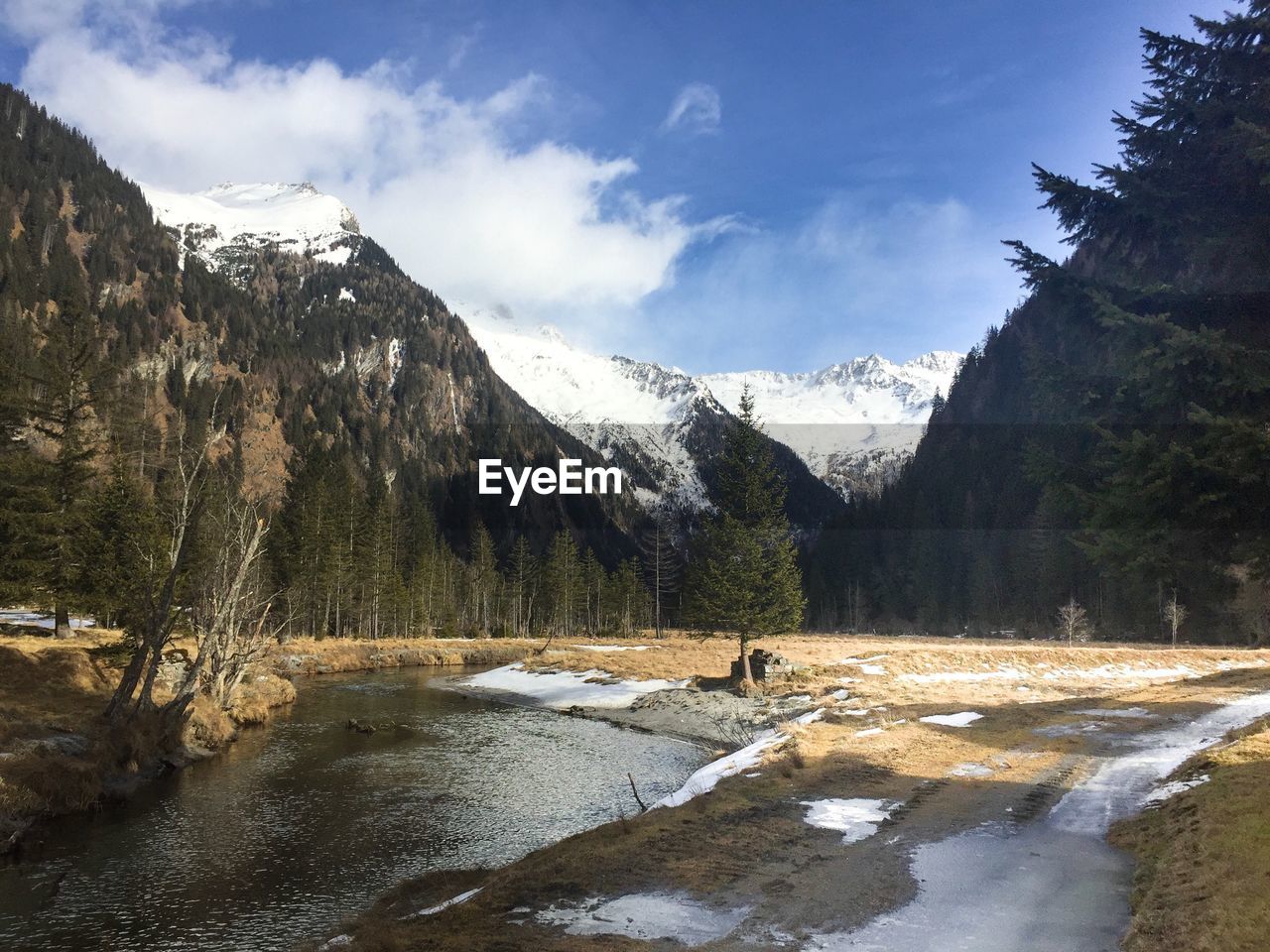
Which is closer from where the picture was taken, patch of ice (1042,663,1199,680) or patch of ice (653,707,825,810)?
patch of ice (653,707,825,810)

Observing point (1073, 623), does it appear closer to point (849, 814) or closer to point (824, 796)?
point (824, 796)

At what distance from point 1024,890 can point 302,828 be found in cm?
1576

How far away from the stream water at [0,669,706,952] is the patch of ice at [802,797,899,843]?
627 centimetres

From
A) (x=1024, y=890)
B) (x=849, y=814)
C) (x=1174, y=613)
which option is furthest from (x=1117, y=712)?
(x=1174, y=613)

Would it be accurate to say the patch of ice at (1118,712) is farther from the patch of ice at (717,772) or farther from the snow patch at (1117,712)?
the patch of ice at (717,772)

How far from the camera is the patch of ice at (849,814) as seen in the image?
12.4m

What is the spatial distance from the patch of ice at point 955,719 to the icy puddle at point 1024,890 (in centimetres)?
803

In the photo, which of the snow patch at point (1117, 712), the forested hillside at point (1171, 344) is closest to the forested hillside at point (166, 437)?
the forested hillside at point (1171, 344)

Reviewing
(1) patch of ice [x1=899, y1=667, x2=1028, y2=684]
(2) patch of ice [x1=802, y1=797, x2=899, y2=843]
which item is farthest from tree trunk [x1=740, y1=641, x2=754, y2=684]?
(2) patch of ice [x1=802, y1=797, x2=899, y2=843]

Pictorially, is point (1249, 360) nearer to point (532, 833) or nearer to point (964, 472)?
point (532, 833)

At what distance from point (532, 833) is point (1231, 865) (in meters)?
13.4

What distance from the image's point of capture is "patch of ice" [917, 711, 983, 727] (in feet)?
73.7

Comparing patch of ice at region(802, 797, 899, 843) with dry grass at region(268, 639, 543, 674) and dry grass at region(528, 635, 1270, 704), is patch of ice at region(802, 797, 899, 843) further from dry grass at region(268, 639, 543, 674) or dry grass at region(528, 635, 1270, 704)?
dry grass at region(268, 639, 543, 674)

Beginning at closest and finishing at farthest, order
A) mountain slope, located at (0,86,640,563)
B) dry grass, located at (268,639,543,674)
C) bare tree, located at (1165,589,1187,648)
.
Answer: dry grass, located at (268,639,543,674) < bare tree, located at (1165,589,1187,648) < mountain slope, located at (0,86,640,563)
